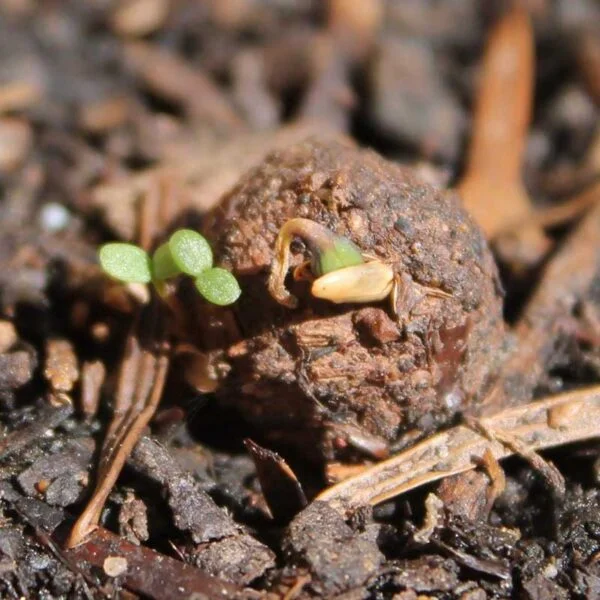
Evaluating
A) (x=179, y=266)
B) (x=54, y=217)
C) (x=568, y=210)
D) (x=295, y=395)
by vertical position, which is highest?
(x=568, y=210)

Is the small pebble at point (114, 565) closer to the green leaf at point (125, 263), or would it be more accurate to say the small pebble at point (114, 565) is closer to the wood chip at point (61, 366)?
the wood chip at point (61, 366)

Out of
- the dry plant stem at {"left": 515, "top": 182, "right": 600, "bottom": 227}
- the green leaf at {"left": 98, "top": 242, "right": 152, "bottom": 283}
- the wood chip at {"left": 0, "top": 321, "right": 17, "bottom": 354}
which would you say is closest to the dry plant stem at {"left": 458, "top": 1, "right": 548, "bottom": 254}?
the dry plant stem at {"left": 515, "top": 182, "right": 600, "bottom": 227}

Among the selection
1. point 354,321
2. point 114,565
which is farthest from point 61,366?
point 354,321

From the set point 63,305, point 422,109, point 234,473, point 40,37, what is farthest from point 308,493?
point 40,37

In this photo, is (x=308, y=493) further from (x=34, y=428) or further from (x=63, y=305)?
(x=63, y=305)

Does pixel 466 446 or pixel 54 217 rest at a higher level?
pixel 466 446

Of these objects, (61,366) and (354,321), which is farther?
(61,366)

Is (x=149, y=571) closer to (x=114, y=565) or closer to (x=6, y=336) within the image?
(x=114, y=565)
